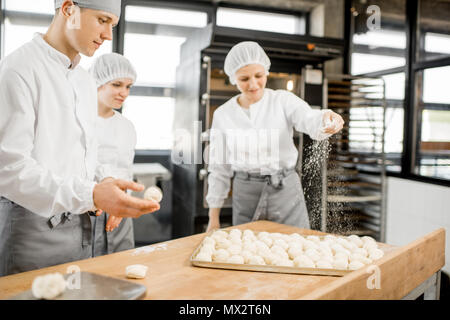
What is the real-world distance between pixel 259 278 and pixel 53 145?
0.59 meters

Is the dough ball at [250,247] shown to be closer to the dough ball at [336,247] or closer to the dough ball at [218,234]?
the dough ball at [218,234]

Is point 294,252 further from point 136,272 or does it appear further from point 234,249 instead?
point 136,272

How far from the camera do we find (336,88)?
1.45m

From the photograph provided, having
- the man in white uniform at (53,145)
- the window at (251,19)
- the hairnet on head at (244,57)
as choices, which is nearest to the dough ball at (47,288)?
the man in white uniform at (53,145)

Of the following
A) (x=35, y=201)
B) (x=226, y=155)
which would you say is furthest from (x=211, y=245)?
(x=35, y=201)

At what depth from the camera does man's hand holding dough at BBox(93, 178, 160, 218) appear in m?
0.72

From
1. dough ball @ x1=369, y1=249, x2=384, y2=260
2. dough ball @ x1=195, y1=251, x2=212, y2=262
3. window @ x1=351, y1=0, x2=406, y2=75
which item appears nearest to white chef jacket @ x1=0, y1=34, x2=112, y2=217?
dough ball @ x1=195, y1=251, x2=212, y2=262

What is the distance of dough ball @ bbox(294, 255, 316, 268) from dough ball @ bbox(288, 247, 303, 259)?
5 centimetres

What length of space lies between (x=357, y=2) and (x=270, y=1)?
0.32 meters

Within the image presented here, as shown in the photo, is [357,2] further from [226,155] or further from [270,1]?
[226,155]

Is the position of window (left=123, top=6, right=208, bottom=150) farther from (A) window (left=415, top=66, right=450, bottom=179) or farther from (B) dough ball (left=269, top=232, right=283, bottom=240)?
(A) window (left=415, top=66, right=450, bottom=179)

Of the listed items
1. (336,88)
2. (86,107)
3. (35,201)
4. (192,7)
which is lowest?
(35,201)

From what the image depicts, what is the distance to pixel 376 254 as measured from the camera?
1.13m

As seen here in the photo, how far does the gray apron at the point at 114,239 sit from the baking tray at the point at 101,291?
0.39 m
